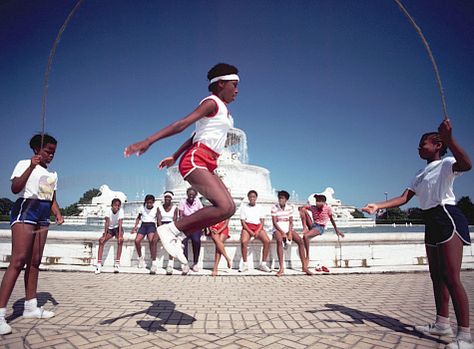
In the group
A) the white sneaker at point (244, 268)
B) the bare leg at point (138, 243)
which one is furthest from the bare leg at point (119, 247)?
the white sneaker at point (244, 268)

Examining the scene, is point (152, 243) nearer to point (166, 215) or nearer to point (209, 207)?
point (166, 215)

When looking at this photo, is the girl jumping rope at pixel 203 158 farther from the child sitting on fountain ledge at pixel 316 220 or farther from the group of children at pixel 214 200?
the child sitting on fountain ledge at pixel 316 220

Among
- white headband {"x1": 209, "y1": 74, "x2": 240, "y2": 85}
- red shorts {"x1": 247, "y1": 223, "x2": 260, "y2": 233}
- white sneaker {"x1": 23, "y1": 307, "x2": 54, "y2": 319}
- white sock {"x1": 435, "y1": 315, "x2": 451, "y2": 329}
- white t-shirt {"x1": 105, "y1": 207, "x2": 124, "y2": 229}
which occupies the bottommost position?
white sneaker {"x1": 23, "y1": 307, "x2": 54, "y2": 319}

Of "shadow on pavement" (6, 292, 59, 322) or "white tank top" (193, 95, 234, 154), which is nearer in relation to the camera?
"white tank top" (193, 95, 234, 154)

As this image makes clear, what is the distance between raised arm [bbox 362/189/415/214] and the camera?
3596 millimetres

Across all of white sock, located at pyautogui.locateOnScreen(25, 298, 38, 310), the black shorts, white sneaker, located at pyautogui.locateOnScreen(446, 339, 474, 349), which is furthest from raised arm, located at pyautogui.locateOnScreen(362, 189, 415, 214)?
white sock, located at pyautogui.locateOnScreen(25, 298, 38, 310)

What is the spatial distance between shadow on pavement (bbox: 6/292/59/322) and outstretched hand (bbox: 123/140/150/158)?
3.09m

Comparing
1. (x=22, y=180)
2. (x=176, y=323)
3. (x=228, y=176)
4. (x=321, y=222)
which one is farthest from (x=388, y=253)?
(x=228, y=176)

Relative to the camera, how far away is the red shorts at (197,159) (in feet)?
10.2

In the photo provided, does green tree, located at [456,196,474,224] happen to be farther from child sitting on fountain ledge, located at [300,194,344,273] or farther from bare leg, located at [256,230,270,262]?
bare leg, located at [256,230,270,262]

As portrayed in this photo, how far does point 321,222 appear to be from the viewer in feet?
26.2

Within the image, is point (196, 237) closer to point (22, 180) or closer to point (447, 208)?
point (22, 180)

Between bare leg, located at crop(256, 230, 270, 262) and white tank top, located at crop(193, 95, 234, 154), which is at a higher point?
white tank top, located at crop(193, 95, 234, 154)

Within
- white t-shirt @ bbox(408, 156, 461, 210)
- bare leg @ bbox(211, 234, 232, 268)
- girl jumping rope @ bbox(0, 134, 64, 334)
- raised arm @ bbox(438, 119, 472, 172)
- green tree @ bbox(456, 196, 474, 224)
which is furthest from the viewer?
green tree @ bbox(456, 196, 474, 224)
